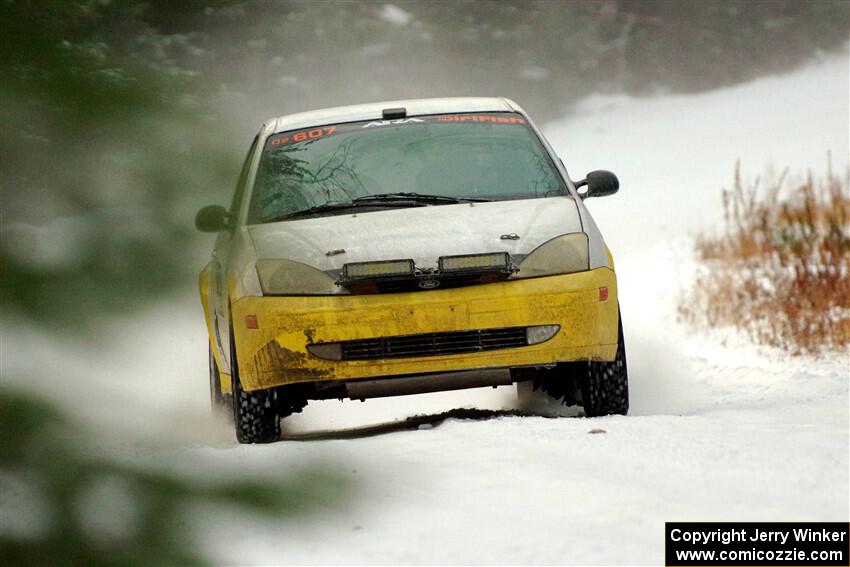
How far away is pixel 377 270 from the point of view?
5.80 m

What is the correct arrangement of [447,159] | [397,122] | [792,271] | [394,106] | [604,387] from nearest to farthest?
[604,387] < [447,159] < [397,122] < [394,106] < [792,271]

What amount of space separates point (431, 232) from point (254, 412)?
1.11 m

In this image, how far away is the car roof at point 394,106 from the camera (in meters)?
7.21

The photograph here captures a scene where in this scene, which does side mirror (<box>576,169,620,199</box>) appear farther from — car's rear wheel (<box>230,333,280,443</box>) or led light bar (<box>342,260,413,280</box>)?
car's rear wheel (<box>230,333,280,443</box>)

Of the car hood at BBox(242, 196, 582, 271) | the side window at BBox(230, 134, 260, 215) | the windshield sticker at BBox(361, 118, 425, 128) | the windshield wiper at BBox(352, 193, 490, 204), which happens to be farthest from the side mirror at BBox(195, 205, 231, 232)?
the windshield sticker at BBox(361, 118, 425, 128)

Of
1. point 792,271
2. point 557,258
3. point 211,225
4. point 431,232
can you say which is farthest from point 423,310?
point 792,271

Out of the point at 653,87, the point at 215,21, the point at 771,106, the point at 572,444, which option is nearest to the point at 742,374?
the point at 572,444

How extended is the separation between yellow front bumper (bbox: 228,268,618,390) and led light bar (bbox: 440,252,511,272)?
0.30 feet

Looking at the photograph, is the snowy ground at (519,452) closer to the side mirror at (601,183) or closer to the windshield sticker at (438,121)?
the side mirror at (601,183)

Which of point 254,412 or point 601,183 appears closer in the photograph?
point 254,412

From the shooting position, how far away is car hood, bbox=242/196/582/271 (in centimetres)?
590

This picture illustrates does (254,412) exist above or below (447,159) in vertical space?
below

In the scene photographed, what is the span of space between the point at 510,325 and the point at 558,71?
52.5m

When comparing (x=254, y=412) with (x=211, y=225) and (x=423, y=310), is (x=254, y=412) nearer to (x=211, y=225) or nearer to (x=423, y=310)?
(x=423, y=310)
